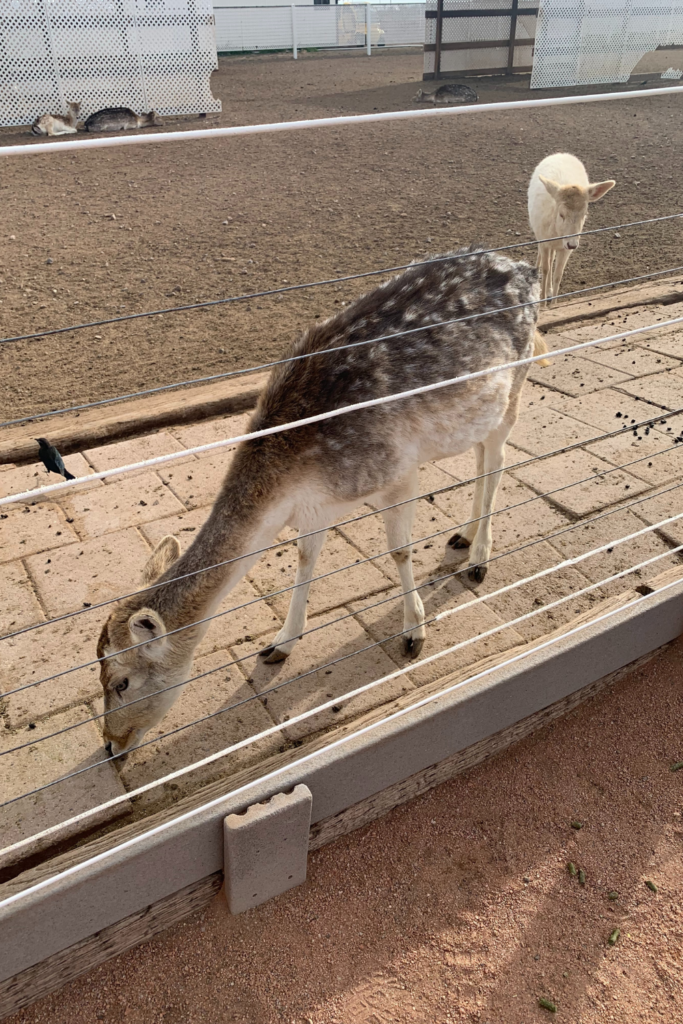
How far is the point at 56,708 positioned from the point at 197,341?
13.5ft

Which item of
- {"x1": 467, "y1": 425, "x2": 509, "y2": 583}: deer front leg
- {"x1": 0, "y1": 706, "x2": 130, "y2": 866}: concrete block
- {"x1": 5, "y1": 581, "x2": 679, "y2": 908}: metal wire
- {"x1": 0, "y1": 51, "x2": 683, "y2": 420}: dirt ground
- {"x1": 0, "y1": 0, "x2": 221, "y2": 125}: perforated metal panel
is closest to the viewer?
{"x1": 5, "y1": 581, "x2": 679, "y2": 908}: metal wire

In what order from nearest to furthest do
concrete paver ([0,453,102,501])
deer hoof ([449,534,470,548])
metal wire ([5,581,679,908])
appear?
metal wire ([5,581,679,908])
deer hoof ([449,534,470,548])
concrete paver ([0,453,102,501])

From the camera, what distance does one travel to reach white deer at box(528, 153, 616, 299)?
7.24 meters

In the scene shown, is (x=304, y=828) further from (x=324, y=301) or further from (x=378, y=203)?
(x=378, y=203)

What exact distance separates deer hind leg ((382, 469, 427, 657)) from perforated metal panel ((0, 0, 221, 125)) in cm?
1615

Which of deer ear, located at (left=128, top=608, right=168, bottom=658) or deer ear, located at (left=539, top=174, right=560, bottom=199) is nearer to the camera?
deer ear, located at (left=128, top=608, right=168, bottom=658)

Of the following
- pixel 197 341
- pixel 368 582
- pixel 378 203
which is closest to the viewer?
pixel 368 582

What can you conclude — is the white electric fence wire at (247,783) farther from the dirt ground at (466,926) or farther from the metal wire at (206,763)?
the dirt ground at (466,926)

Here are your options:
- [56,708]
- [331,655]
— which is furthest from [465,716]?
[56,708]

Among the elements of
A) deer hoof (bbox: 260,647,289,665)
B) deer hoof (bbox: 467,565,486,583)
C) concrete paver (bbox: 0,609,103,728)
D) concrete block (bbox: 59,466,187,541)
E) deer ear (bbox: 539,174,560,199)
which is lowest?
deer hoof (bbox: 467,565,486,583)

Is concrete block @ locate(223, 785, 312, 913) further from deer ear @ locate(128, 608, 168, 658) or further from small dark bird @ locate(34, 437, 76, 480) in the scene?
small dark bird @ locate(34, 437, 76, 480)

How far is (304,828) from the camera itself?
101 inches

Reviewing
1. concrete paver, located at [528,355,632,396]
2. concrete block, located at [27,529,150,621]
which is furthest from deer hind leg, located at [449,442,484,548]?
concrete paver, located at [528,355,632,396]

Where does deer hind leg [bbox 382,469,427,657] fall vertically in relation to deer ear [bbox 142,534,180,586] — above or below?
below
